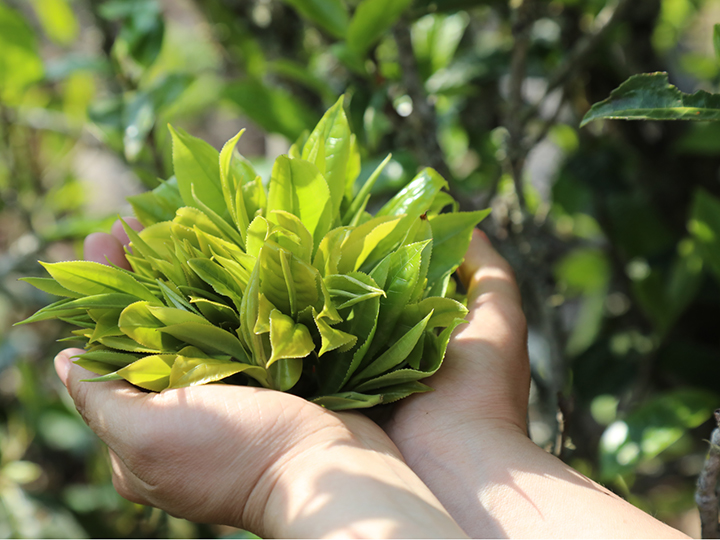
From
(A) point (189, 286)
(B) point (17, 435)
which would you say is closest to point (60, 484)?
(B) point (17, 435)

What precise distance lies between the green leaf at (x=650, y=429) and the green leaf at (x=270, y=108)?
0.72m

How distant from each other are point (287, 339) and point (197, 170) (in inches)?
10.2

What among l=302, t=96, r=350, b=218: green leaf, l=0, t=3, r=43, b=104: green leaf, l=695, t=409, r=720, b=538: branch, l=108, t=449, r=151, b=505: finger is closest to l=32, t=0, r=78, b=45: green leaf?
l=0, t=3, r=43, b=104: green leaf

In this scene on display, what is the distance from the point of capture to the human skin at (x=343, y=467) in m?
0.47

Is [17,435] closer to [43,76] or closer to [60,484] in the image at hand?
[60,484]

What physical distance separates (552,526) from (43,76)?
1.12 meters

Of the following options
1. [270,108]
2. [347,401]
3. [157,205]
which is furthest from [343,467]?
[270,108]

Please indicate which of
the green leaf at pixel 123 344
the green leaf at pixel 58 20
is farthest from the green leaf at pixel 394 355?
the green leaf at pixel 58 20

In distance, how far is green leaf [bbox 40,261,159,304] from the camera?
569 millimetres

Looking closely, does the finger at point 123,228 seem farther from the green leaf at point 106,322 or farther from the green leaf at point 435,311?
the green leaf at point 435,311

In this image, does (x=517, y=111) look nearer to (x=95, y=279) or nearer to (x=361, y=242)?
(x=361, y=242)

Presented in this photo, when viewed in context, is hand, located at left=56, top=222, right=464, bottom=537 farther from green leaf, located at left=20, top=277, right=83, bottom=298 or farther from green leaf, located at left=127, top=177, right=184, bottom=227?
green leaf, located at left=127, top=177, right=184, bottom=227

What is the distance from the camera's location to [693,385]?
110 centimetres

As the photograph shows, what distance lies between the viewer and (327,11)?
824 mm
